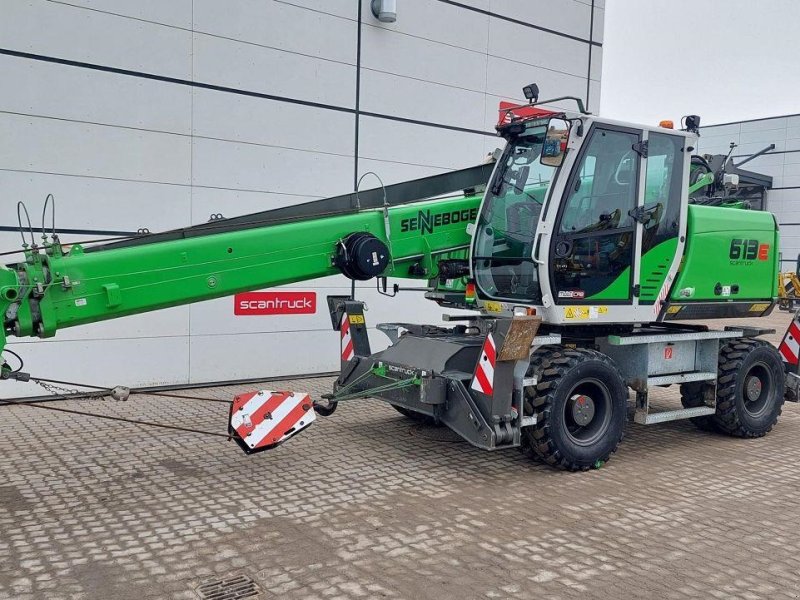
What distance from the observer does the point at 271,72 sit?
890cm

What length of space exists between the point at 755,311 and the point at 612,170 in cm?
244

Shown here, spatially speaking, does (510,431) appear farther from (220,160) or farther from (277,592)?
(220,160)

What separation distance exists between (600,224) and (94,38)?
5654 millimetres

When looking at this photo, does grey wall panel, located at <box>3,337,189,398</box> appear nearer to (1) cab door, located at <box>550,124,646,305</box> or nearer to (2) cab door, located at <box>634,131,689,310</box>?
(1) cab door, located at <box>550,124,646,305</box>

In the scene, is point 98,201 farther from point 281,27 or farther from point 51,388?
point 51,388

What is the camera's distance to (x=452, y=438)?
21.8 feet

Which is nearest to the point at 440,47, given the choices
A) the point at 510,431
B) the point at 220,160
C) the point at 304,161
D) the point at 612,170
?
the point at 304,161

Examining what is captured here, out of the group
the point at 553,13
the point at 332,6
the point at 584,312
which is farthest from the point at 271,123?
the point at 553,13

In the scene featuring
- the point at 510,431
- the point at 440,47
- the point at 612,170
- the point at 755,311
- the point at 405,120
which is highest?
the point at 440,47

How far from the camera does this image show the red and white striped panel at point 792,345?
7691 mm

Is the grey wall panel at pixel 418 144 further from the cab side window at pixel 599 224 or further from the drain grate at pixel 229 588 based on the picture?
the drain grate at pixel 229 588

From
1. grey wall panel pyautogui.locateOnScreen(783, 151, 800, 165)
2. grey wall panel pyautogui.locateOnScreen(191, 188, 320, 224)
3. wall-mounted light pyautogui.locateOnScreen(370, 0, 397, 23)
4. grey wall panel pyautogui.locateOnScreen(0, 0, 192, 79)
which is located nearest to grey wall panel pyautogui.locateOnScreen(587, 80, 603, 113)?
wall-mounted light pyautogui.locateOnScreen(370, 0, 397, 23)

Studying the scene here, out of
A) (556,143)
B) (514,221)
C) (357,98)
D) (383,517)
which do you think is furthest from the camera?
(357,98)

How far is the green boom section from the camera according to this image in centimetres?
425
